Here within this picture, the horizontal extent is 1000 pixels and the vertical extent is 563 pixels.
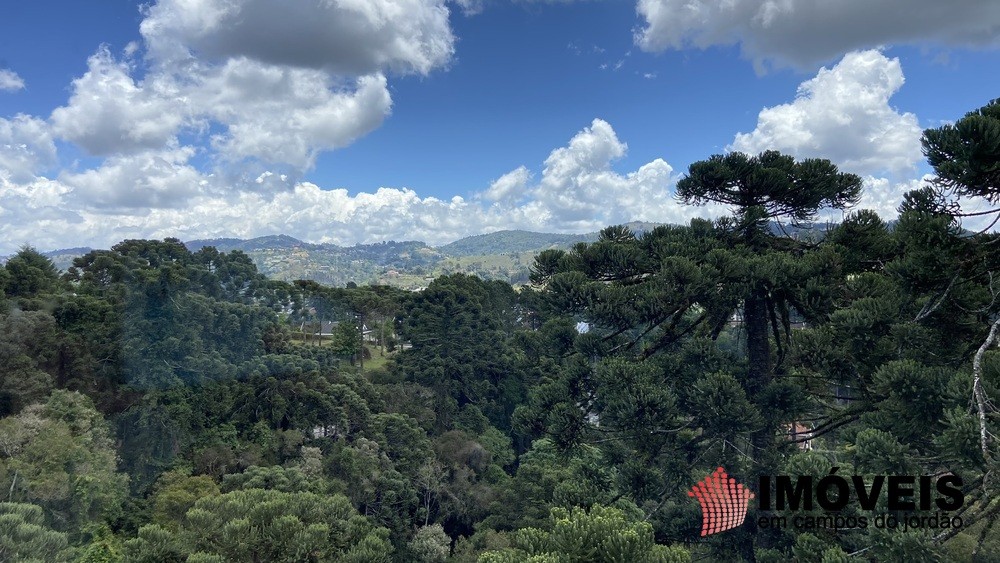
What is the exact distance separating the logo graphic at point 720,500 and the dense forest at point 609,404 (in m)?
0.22

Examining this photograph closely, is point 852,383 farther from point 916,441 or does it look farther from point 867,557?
point 867,557

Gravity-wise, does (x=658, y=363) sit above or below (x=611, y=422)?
above

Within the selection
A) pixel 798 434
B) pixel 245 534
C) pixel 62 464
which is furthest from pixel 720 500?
pixel 62 464

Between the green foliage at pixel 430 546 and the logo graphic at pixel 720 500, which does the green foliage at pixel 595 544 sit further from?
the green foliage at pixel 430 546

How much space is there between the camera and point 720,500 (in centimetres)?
662

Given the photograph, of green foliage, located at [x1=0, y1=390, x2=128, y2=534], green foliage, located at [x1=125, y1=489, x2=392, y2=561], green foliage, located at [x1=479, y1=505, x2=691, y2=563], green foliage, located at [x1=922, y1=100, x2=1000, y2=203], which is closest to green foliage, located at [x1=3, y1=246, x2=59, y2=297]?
green foliage, located at [x1=0, y1=390, x2=128, y2=534]

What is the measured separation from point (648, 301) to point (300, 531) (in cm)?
828

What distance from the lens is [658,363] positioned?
23.8ft

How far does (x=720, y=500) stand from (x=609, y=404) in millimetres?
1995

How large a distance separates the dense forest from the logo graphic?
0.22 m

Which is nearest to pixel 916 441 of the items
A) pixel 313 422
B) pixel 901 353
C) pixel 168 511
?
pixel 901 353

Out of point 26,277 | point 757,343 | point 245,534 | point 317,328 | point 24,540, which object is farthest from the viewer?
point 317,328

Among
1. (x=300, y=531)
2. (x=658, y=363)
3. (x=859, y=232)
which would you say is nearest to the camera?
(x=859, y=232)

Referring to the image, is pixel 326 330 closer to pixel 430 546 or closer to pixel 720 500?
pixel 430 546
